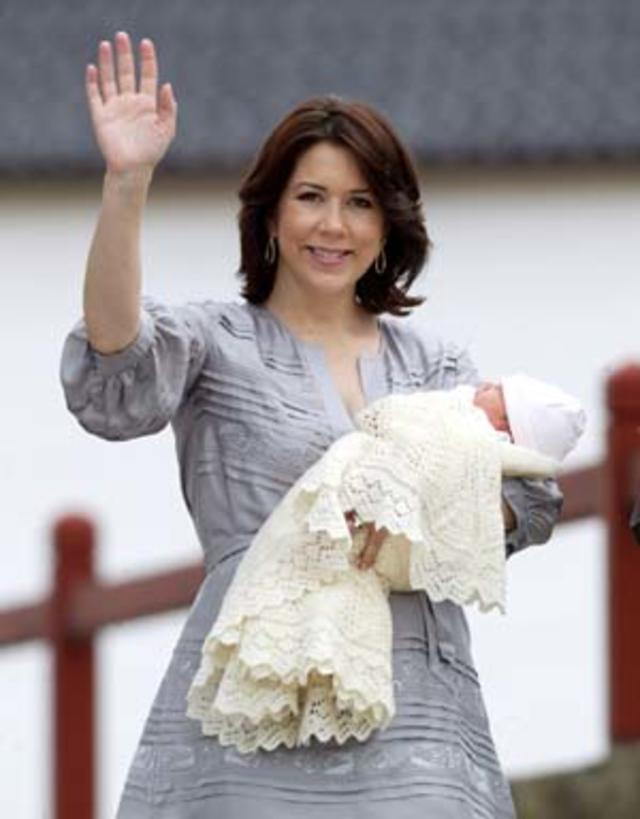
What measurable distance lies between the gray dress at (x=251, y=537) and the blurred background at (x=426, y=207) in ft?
27.1

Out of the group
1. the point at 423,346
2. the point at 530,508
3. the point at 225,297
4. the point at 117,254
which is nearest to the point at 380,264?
the point at 423,346

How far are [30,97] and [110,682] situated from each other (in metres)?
2.06

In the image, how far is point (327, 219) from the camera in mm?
5703

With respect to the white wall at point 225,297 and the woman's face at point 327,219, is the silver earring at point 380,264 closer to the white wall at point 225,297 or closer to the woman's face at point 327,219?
the woman's face at point 327,219

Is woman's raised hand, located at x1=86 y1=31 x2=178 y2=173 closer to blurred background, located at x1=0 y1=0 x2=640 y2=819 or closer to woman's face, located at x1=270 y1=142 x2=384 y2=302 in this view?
woman's face, located at x1=270 y1=142 x2=384 y2=302

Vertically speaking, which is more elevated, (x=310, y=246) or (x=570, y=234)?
(x=570, y=234)

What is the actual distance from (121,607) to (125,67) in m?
4.91

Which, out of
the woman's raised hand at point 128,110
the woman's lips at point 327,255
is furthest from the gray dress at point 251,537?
the woman's raised hand at point 128,110

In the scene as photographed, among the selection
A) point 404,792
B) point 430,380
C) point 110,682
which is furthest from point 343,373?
point 110,682

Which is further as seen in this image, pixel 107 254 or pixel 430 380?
pixel 430 380

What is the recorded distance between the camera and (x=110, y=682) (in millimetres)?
14500

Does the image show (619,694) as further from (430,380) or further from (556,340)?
(556,340)

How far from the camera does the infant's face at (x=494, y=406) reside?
226 inches

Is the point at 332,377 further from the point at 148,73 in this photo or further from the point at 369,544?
the point at 148,73
